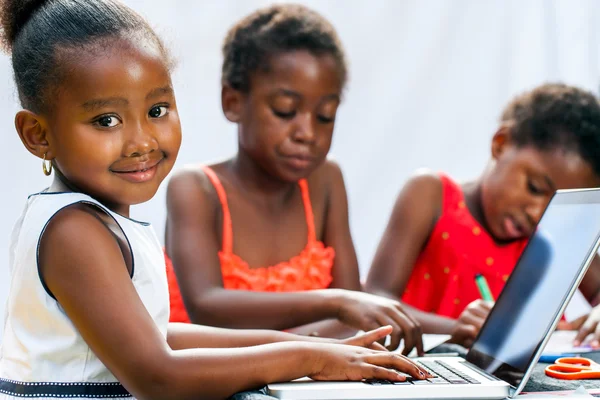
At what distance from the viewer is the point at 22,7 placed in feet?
2.64

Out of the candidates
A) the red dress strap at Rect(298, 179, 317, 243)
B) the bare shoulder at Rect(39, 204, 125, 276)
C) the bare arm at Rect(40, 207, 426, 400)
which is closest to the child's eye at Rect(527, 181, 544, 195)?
the red dress strap at Rect(298, 179, 317, 243)

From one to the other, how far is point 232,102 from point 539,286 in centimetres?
68

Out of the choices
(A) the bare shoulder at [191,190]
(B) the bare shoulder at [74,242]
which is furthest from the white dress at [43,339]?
(A) the bare shoulder at [191,190]

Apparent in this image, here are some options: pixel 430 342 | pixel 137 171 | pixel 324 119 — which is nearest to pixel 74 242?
A: pixel 137 171

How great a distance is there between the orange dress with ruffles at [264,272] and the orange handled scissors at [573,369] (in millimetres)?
554

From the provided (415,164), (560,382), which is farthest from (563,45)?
(560,382)

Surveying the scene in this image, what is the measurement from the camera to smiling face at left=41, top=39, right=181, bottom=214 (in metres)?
0.74

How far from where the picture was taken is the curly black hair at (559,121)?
1387mm

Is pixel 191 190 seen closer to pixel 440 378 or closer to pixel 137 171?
pixel 137 171

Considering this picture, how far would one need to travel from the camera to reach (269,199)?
1.40 meters

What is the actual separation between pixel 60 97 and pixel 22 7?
12 centimetres

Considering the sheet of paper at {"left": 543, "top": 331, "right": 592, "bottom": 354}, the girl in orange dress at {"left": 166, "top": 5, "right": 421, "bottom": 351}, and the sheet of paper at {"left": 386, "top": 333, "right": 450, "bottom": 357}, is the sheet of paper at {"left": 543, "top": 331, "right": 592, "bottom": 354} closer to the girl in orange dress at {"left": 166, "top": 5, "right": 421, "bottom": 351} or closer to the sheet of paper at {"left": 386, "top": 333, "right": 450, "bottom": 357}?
the sheet of paper at {"left": 386, "top": 333, "right": 450, "bottom": 357}

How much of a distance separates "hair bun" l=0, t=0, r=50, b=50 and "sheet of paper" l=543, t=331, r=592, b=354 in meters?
0.66

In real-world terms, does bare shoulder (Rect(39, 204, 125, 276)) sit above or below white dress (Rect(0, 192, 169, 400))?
above
